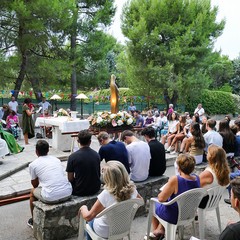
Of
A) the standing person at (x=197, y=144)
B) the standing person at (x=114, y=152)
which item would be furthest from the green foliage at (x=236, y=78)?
the standing person at (x=114, y=152)

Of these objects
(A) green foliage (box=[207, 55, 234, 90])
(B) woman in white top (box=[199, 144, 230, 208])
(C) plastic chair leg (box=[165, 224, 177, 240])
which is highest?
(A) green foliage (box=[207, 55, 234, 90])

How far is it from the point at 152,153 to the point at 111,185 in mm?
1846

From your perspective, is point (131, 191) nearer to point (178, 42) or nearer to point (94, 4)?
point (94, 4)

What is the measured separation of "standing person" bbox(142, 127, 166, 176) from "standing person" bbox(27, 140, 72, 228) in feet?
5.02

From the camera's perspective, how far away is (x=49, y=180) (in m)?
3.63

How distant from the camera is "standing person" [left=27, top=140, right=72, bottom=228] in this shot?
3600 millimetres

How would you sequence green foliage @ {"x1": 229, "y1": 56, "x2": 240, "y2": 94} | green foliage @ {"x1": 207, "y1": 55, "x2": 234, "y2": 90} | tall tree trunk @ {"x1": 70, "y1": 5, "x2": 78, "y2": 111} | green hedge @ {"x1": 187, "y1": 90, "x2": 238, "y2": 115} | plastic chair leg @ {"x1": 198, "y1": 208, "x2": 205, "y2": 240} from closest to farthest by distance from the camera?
plastic chair leg @ {"x1": 198, "y1": 208, "x2": 205, "y2": 240} → tall tree trunk @ {"x1": 70, "y1": 5, "x2": 78, "y2": 111} → green hedge @ {"x1": 187, "y1": 90, "x2": 238, "y2": 115} → green foliage @ {"x1": 207, "y1": 55, "x2": 234, "y2": 90} → green foliage @ {"x1": 229, "y1": 56, "x2": 240, "y2": 94}

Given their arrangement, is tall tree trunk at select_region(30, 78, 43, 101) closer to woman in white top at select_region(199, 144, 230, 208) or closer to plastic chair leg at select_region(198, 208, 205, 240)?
woman in white top at select_region(199, 144, 230, 208)

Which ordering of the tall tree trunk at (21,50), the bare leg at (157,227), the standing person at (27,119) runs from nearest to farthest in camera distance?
the bare leg at (157,227) → the standing person at (27,119) → the tall tree trunk at (21,50)

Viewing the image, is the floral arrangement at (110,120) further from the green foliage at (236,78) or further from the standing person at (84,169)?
the green foliage at (236,78)

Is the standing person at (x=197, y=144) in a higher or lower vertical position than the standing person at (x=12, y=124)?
higher

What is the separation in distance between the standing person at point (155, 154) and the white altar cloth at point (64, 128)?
394cm

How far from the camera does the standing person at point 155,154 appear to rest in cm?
462

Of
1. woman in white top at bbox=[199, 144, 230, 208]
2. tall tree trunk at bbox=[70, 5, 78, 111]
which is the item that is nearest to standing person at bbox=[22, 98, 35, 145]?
tall tree trunk at bbox=[70, 5, 78, 111]
